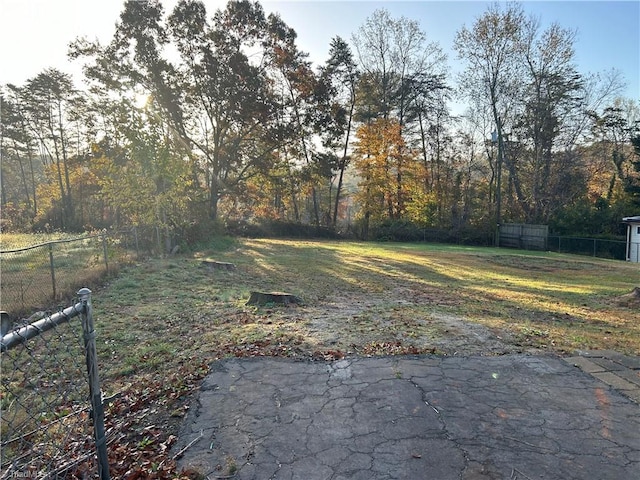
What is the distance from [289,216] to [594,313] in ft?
98.0

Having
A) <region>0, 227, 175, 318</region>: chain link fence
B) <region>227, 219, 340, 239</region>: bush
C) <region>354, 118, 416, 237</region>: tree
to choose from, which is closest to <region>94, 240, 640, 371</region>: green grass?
<region>0, 227, 175, 318</region>: chain link fence

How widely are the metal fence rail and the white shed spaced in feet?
79.6

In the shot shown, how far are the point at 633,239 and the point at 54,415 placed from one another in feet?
82.0

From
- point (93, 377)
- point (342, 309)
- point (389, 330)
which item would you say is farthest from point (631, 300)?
point (93, 377)

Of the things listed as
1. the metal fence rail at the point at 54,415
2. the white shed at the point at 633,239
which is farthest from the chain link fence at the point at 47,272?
the white shed at the point at 633,239

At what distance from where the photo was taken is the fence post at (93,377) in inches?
73.2

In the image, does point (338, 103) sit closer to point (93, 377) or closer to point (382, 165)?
point (382, 165)

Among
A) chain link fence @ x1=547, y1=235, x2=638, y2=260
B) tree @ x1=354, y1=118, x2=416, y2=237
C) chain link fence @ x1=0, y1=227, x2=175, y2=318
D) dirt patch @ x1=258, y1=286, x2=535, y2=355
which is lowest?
chain link fence @ x1=547, y1=235, x2=638, y2=260

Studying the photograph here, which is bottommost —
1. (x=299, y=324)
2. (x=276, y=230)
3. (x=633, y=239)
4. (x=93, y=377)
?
(x=299, y=324)

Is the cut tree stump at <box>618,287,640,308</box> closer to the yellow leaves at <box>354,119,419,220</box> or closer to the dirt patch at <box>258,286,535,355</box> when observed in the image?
the dirt patch at <box>258,286,535,355</box>

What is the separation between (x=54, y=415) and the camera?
312 centimetres

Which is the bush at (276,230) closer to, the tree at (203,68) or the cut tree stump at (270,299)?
the tree at (203,68)

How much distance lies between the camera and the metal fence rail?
5.97 feet

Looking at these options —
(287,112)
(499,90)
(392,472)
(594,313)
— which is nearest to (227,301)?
(392,472)
